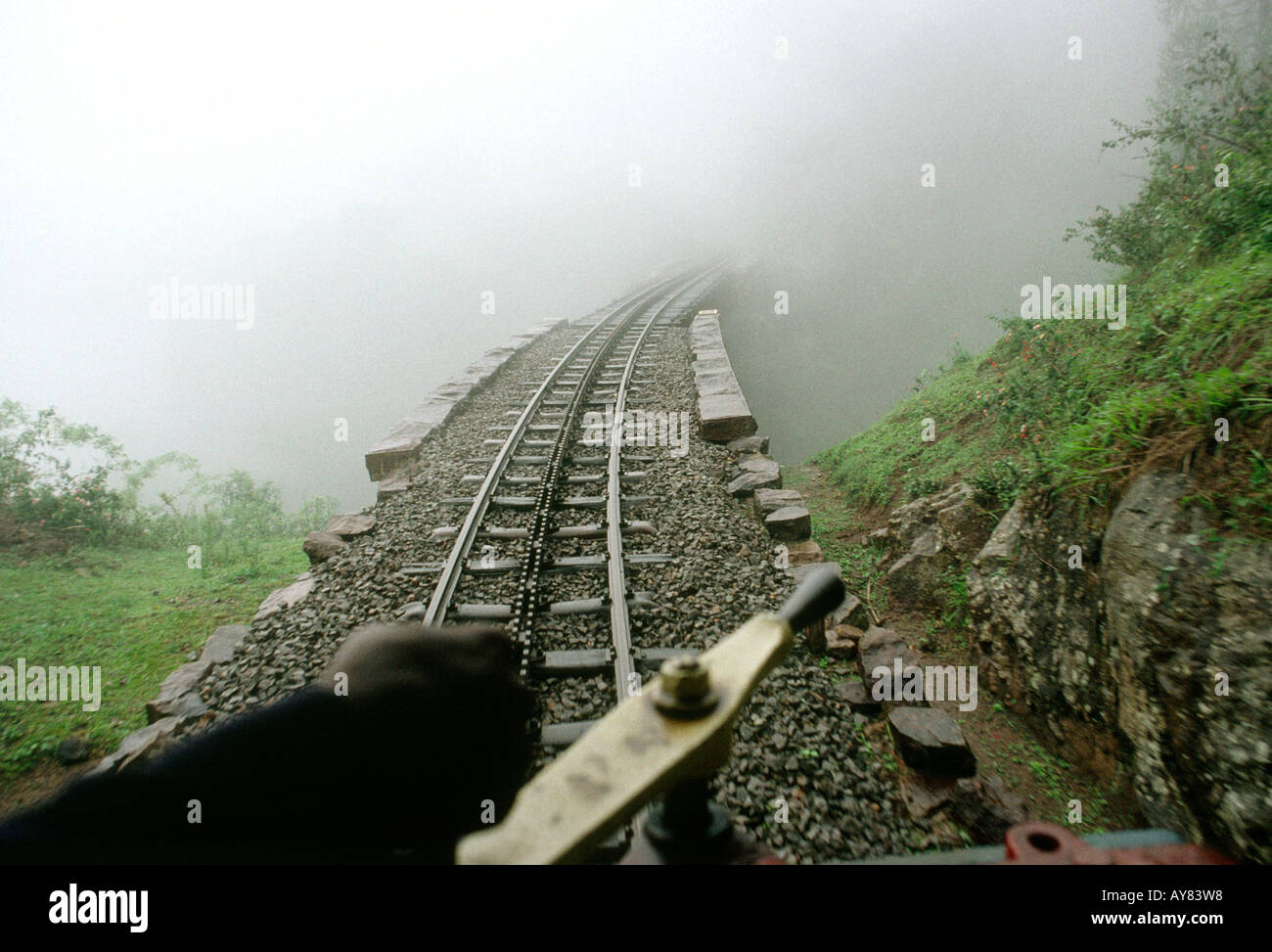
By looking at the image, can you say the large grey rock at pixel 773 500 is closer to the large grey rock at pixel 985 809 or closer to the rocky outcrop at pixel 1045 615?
the rocky outcrop at pixel 1045 615

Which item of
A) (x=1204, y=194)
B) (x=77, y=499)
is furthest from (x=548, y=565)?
(x=1204, y=194)

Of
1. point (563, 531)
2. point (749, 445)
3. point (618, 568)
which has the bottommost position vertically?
point (618, 568)

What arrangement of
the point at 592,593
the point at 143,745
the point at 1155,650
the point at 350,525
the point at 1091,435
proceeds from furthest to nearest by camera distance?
1. the point at 350,525
2. the point at 592,593
3. the point at 1091,435
4. the point at 143,745
5. the point at 1155,650

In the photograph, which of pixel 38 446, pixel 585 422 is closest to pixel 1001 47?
pixel 585 422

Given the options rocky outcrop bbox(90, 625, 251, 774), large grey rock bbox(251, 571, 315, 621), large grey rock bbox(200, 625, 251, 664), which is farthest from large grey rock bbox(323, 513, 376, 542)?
rocky outcrop bbox(90, 625, 251, 774)

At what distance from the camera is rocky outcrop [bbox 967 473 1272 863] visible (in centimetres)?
210

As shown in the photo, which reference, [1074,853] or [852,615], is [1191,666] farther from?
[1074,853]

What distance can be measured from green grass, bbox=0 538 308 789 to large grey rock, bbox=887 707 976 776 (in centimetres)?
453

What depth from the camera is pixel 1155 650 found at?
97.3 inches

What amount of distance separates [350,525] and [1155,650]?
18.4 feet

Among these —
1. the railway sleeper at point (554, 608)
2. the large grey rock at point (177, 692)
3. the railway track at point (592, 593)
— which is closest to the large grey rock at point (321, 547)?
the railway track at point (592, 593)

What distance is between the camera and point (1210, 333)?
3.20 meters
